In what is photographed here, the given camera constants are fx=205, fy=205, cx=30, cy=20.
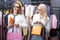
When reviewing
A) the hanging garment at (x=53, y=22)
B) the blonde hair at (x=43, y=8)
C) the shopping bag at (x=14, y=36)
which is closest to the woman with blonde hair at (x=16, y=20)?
the shopping bag at (x=14, y=36)

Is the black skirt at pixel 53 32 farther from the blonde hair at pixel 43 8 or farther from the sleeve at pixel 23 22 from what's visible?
the sleeve at pixel 23 22

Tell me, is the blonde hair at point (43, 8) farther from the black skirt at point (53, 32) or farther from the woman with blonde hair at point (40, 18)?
the black skirt at point (53, 32)

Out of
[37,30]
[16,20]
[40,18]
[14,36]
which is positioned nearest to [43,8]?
[40,18]

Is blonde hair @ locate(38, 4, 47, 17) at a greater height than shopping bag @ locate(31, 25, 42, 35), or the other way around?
blonde hair @ locate(38, 4, 47, 17)

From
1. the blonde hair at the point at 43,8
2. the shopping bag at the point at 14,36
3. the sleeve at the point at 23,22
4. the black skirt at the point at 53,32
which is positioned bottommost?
the shopping bag at the point at 14,36

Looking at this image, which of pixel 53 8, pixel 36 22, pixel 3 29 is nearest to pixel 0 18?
pixel 3 29

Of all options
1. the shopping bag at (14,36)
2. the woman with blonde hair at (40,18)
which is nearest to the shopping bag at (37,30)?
the woman with blonde hair at (40,18)

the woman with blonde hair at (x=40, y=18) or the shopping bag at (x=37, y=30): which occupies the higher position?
the woman with blonde hair at (x=40, y=18)

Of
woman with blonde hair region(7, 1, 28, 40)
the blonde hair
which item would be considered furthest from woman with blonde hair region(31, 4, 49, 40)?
woman with blonde hair region(7, 1, 28, 40)

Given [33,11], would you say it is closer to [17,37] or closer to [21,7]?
[21,7]

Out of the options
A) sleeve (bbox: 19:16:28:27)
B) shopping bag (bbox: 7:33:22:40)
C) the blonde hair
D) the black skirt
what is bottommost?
shopping bag (bbox: 7:33:22:40)

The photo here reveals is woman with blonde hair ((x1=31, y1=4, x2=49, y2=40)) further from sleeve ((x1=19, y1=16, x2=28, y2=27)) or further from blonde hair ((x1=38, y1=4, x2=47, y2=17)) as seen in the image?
sleeve ((x1=19, y1=16, x2=28, y2=27))

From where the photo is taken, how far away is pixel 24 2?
4191mm

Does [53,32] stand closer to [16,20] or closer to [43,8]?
[43,8]
